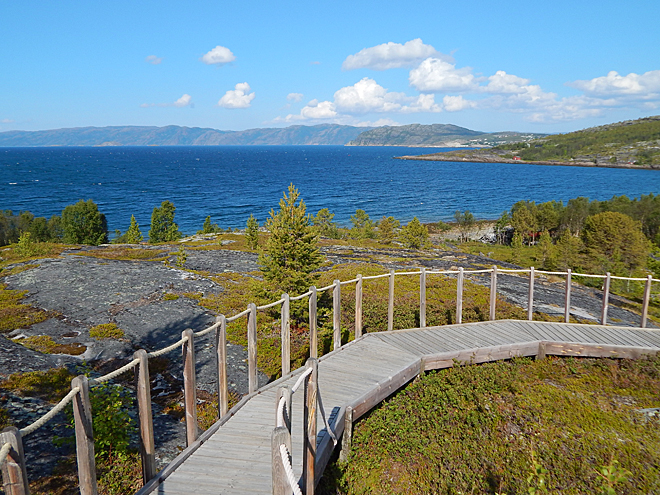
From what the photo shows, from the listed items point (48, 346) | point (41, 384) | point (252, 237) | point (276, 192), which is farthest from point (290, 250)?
point (276, 192)

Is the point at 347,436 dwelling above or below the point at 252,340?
below

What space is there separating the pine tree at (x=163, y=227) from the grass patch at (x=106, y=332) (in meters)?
40.4

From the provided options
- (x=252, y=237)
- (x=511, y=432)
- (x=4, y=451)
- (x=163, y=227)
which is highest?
(x=4, y=451)

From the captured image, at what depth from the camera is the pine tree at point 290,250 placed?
44.3ft

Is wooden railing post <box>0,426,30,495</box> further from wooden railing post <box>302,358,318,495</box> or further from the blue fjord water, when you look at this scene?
the blue fjord water

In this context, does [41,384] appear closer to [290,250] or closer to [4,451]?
[290,250]

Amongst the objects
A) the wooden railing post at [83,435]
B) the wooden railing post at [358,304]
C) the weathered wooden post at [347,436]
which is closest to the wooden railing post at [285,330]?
the weathered wooden post at [347,436]

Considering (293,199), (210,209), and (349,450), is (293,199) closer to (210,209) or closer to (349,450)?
(349,450)

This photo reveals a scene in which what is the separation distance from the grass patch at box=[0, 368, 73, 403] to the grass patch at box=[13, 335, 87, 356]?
6.02 ft

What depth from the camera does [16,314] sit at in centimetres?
1587

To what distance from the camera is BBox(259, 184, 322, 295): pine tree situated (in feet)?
44.3

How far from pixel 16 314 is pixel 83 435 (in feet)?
47.7

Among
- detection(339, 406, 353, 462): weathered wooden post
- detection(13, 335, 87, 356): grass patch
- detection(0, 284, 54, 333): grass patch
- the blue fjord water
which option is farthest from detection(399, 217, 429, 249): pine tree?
detection(339, 406, 353, 462): weathered wooden post

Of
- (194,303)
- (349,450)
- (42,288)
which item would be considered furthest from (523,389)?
(42,288)
